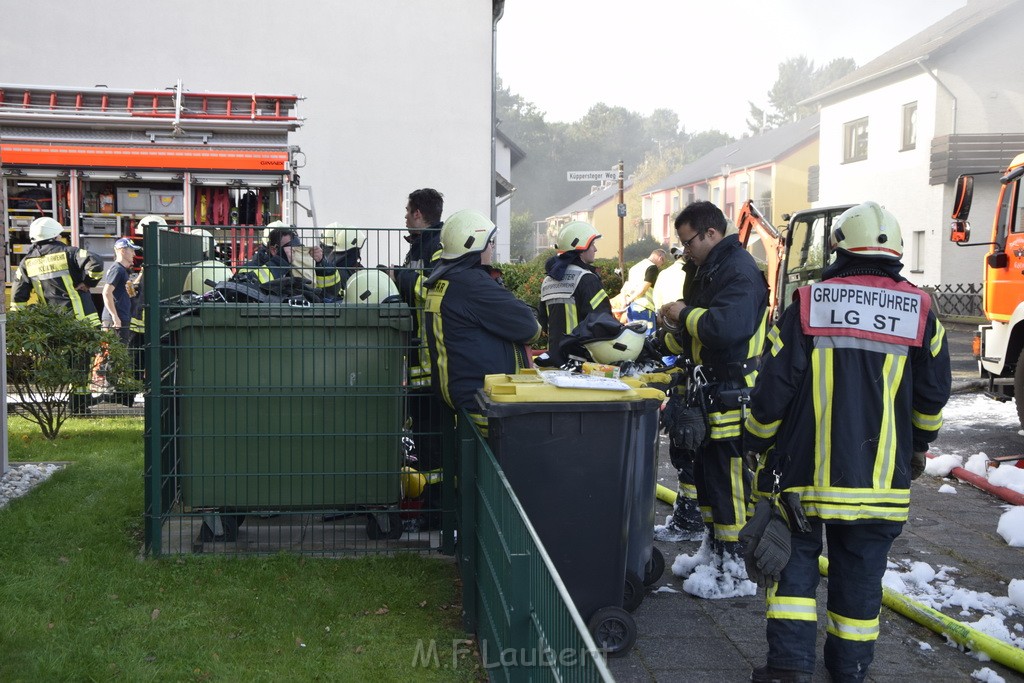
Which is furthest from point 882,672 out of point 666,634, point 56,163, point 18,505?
point 56,163

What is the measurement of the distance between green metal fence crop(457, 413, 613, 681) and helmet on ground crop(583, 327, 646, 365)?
1.00 metres

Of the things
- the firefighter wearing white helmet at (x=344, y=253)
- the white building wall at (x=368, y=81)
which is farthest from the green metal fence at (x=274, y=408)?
the white building wall at (x=368, y=81)

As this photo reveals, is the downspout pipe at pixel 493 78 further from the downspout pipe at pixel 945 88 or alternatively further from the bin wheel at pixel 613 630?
the bin wheel at pixel 613 630

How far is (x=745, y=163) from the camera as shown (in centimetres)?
4544

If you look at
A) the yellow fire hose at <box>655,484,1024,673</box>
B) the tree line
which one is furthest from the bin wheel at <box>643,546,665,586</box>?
the tree line

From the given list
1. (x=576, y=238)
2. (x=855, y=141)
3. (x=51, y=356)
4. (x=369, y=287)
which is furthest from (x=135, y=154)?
(x=855, y=141)

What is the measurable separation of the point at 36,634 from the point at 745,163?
1743 inches

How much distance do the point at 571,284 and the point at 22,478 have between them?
13.7 feet

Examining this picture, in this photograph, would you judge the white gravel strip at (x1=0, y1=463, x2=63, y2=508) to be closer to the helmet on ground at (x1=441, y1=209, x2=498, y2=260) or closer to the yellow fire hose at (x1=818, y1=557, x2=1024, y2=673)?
the helmet on ground at (x1=441, y1=209, x2=498, y2=260)

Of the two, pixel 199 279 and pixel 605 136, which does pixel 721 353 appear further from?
pixel 605 136

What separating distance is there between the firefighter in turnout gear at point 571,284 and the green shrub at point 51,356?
165 inches

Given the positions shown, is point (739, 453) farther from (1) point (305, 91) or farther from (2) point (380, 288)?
(1) point (305, 91)

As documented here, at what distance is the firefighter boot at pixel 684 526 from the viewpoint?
5953 millimetres

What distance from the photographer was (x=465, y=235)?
4855mm
